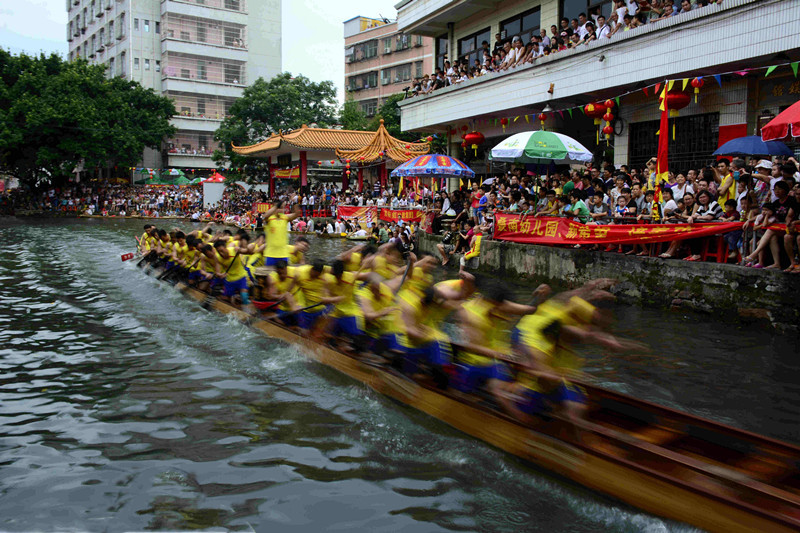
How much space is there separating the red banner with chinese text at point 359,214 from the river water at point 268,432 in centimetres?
1513

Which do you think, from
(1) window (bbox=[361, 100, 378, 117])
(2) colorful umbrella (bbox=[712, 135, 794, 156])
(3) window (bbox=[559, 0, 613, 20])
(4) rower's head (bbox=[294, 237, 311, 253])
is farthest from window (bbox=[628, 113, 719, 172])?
(1) window (bbox=[361, 100, 378, 117])

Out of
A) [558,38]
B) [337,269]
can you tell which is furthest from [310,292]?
[558,38]

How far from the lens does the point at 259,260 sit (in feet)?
36.0

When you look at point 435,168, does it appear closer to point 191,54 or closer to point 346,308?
point 346,308

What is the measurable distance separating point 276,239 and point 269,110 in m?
30.3

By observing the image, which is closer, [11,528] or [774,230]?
[11,528]

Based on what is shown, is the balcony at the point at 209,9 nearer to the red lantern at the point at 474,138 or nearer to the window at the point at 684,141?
the red lantern at the point at 474,138

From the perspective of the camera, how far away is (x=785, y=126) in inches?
339

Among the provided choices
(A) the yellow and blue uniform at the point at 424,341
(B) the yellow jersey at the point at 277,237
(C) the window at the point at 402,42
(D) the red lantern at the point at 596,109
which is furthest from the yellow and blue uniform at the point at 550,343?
(C) the window at the point at 402,42

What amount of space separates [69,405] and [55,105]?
35751mm

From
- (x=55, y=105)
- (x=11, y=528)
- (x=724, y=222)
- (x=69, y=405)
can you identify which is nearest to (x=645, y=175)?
(x=724, y=222)

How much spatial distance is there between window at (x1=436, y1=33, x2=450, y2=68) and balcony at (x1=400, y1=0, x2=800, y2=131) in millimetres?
5332

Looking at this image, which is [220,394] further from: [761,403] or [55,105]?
[55,105]

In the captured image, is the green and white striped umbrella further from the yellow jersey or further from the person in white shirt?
the yellow jersey
